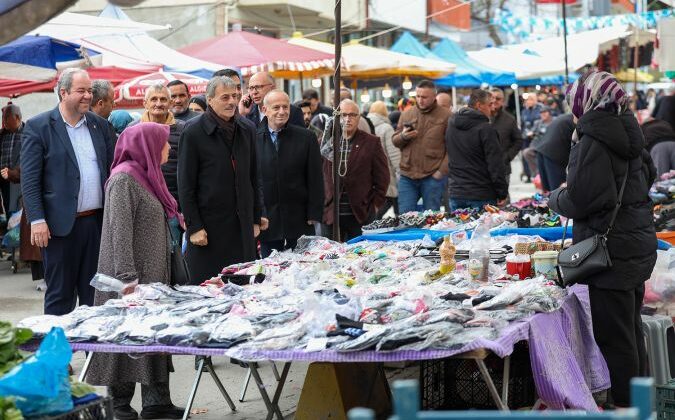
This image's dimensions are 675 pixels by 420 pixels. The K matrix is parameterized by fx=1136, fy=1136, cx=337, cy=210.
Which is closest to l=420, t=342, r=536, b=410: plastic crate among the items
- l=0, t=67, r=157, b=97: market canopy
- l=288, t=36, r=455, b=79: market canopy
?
l=0, t=67, r=157, b=97: market canopy

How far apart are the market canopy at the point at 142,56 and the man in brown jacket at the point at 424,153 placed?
121 inches

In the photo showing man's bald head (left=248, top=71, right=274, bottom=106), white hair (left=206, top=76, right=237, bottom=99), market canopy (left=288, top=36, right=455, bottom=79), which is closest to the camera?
white hair (left=206, top=76, right=237, bottom=99)

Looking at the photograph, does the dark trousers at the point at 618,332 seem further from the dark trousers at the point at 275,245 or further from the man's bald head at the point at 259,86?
the man's bald head at the point at 259,86

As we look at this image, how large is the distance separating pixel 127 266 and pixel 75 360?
233 cm

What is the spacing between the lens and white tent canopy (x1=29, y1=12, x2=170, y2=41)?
1259 centimetres

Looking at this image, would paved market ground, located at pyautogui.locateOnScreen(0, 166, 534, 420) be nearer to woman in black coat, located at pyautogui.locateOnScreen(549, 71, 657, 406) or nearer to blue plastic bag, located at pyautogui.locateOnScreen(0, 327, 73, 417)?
woman in black coat, located at pyautogui.locateOnScreen(549, 71, 657, 406)

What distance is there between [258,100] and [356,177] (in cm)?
123

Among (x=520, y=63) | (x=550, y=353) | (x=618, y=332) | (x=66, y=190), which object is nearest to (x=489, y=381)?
(x=550, y=353)

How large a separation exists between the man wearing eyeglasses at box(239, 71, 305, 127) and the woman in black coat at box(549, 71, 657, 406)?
13.0 ft

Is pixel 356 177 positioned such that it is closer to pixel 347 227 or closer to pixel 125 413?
pixel 347 227

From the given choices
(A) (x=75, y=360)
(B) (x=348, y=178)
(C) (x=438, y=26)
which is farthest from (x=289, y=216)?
(C) (x=438, y=26)

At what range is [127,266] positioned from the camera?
6398 mm

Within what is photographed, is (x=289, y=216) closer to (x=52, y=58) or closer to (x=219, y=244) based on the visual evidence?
(x=219, y=244)

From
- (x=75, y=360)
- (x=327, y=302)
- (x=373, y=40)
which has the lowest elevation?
(x=75, y=360)
